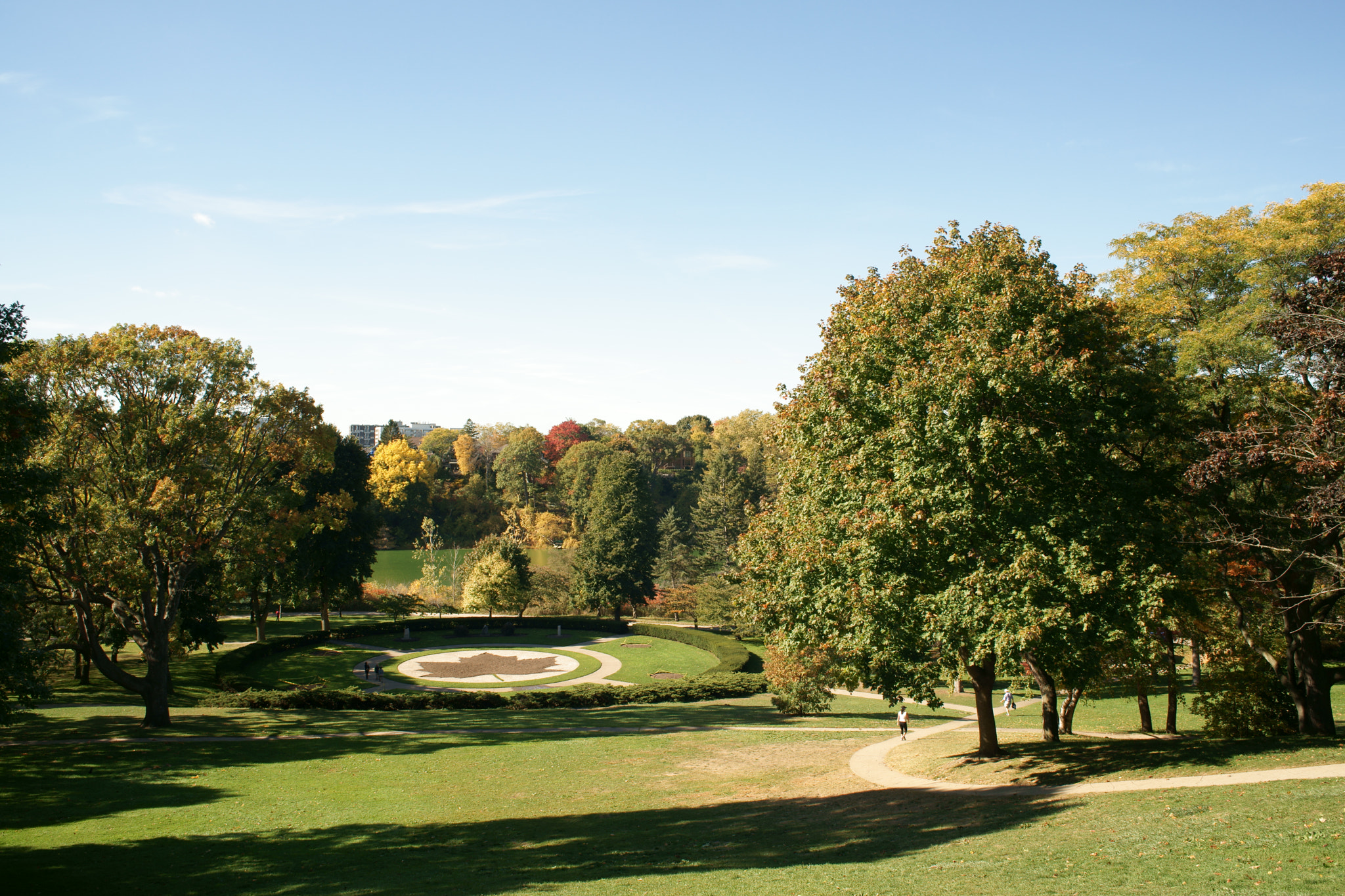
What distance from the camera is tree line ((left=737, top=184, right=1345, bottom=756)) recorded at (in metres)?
15.4

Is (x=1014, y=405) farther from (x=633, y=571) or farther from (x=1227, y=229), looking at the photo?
(x=633, y=571)

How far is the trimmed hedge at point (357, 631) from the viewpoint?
36.0 m

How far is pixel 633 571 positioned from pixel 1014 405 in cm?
4774

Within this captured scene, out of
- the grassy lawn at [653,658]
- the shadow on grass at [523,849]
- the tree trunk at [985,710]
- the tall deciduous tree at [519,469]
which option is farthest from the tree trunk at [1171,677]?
the tall deciduous tree at [519,469]

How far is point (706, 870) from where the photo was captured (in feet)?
38.7

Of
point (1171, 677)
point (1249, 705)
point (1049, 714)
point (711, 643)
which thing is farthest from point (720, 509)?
point (1249, 705)

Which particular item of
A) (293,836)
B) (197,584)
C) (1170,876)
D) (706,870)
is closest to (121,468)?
(197,584)

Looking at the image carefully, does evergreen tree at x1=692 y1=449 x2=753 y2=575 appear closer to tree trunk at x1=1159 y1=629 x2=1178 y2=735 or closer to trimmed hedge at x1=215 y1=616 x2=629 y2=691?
trimmed hedge at x1=215 y1=616 x2=629 y2=691

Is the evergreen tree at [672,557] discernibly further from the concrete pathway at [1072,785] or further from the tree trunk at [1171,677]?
the concrete pathway at [1072,785]

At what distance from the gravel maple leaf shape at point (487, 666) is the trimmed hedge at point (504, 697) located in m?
5.48

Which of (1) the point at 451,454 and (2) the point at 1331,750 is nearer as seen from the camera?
(2) the point at 1331,750

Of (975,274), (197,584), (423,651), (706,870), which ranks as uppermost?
(975,274)

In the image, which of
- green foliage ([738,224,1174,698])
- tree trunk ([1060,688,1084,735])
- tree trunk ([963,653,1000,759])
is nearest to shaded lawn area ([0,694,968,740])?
tree trunk ([1060,688,1084,735])

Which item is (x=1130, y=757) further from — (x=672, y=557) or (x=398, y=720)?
(x=672, y=557)
